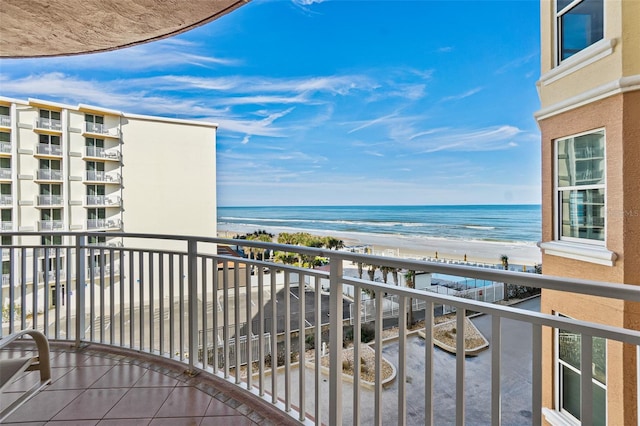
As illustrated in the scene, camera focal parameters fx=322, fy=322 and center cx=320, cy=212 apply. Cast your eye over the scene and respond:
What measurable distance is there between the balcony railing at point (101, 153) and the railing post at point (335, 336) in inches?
714

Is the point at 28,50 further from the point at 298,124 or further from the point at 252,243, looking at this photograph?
the point at 298,124

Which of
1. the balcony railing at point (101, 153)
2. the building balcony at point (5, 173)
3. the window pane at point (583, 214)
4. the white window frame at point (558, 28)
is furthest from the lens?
the balcony railing at point (101, 153)

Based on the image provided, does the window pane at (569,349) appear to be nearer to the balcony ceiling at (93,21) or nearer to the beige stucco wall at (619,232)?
the beige stucco wall at (619,232)

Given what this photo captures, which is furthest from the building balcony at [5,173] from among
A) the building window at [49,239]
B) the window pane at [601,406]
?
the window pane at [601,406]

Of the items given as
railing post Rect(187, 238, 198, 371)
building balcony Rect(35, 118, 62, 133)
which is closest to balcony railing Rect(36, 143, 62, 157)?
building balcony Rect(35, 118, 62, 133)

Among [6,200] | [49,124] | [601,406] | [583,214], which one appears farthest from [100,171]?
[601,406]

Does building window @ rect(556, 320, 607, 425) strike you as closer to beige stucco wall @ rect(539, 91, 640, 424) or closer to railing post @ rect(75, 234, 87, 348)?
beige stucco wall @ rect(539, 91, 640, 424)

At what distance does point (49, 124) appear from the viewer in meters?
14.3

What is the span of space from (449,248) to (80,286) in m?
20.8

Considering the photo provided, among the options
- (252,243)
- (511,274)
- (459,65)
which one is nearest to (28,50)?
(252,243)

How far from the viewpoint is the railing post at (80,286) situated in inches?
101

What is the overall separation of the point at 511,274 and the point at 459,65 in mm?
34681

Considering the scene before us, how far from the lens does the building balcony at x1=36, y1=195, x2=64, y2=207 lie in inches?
555

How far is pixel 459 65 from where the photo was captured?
30.1 m
